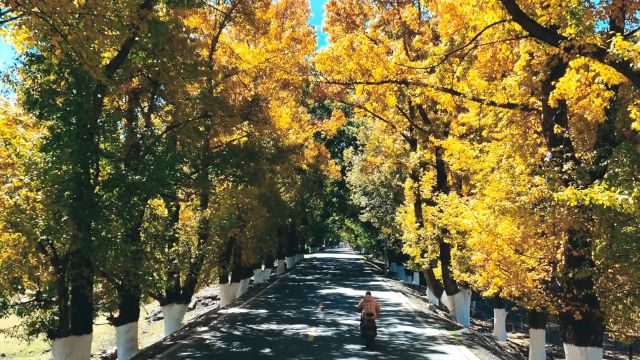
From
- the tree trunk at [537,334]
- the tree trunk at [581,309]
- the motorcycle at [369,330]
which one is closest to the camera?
the tree trunk at [581,309]

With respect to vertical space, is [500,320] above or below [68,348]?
below

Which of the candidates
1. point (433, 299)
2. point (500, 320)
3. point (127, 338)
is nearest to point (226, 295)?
point (127, 338)

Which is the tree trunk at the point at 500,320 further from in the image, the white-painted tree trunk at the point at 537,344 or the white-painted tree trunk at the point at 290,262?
the white-painted tree trunk at the point at 290,262

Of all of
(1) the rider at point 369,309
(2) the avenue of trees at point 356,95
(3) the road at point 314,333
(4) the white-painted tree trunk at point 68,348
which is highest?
(2) the avenue of trees at point 356,95

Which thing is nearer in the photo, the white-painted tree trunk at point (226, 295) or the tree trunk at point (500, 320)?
the tree trunk at point (500, 320)

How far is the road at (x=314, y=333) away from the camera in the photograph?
43.0 feet

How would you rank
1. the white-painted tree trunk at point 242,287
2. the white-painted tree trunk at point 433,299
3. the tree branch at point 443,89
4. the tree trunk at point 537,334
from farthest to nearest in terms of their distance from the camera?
the white-painted tree trunk at point 242,287, the white-painted tree trunk at point 433,299, the tree trunk at point 537,334, the tree branch at point 443,89

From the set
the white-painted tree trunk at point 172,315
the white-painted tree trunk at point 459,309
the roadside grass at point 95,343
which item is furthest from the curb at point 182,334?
the white-painted tree trunk at point 459,309

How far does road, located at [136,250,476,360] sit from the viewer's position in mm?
13102

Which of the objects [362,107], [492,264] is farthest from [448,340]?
[362,107]

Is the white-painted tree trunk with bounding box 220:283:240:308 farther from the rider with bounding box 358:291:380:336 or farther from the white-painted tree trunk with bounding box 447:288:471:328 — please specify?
the rider with bounding box 358:291:380:336

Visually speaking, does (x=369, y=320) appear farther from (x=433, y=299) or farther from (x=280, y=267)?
(x=280, y=267)

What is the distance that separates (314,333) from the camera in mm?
16266

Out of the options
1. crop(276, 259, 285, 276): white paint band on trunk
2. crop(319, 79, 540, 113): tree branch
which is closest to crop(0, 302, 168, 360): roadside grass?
crop(276, 259, 285, 276): white paint band on trunk
